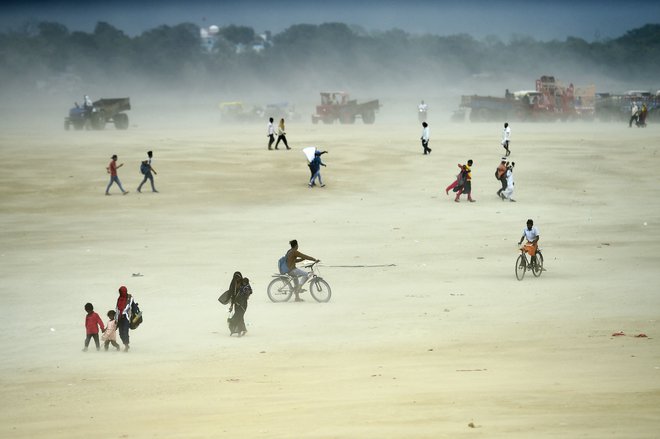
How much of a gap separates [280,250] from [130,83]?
11920cm

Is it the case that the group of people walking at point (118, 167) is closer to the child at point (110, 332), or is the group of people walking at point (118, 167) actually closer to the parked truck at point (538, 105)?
the child at point (110, 332)

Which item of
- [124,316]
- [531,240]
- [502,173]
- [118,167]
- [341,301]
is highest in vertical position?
[118,167]

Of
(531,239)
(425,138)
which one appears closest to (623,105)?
(425,138)

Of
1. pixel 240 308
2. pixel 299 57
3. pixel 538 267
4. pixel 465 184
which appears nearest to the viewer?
pixel 240 308

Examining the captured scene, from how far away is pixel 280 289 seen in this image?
2062 centimetres

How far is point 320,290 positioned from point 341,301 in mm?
452

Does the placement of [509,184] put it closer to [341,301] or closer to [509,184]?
[509,184]

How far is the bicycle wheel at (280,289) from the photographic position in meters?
20.6

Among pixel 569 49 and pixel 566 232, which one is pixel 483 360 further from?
pixel 569 49

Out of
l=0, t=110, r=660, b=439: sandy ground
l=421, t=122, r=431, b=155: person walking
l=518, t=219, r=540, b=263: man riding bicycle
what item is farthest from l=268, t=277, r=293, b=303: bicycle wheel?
l=421, t=122, r=431, b=155: person walking

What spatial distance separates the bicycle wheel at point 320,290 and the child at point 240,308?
2.81 metres

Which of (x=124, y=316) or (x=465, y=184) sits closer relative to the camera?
(x=124, y=316)

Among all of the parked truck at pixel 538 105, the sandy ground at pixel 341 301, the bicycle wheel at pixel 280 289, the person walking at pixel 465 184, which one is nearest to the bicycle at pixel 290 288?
the bicycle wheel at pixel 280 289

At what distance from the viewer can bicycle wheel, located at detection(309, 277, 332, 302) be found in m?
20.4
